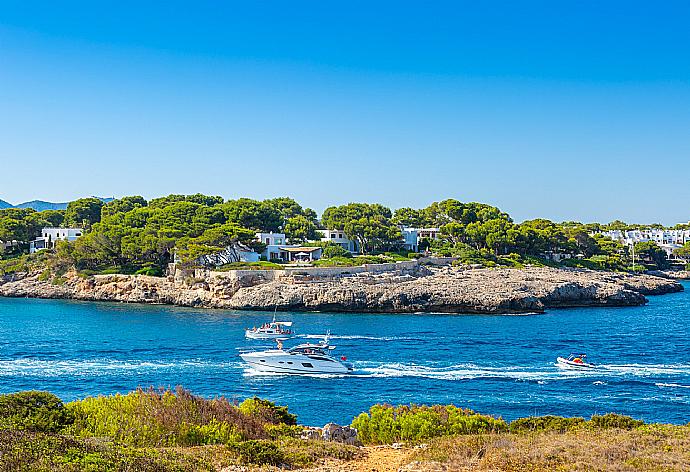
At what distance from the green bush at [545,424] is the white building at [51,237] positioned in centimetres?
8045

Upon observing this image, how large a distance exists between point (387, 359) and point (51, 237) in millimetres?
66317

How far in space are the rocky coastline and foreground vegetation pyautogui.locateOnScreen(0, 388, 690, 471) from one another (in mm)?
40609

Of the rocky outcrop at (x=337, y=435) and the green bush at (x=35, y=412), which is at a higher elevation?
the green bush at (x=35, y=412)

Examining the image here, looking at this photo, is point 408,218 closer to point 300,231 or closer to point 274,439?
point 300,231

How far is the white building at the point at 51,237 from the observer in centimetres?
8838

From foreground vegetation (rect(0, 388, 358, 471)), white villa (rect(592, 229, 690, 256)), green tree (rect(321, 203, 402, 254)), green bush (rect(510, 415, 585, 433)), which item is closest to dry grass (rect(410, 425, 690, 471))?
green bush (rect(510, 415, 585, 433))

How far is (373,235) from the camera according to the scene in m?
85.8

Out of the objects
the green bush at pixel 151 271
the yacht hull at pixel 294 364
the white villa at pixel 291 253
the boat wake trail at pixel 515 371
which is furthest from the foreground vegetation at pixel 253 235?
the boat wake trail at pixel 515 371

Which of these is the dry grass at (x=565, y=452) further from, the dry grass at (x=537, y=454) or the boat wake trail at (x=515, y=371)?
the boat wake trail at (x=515, y=371)

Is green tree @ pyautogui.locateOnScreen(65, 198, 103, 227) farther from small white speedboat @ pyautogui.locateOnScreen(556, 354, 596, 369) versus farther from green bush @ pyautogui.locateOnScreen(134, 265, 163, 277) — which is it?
small white speedboat @ pyautogui.locateOnScreen(556, 354, 596, 369)

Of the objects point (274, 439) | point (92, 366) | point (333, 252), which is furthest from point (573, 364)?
point (333, 252)

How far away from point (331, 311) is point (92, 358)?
26.0m

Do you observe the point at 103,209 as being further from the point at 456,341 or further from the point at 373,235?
the point at 456,341

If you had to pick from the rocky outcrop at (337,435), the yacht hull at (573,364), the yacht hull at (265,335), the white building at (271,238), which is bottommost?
the yacht hull at (573,364)
